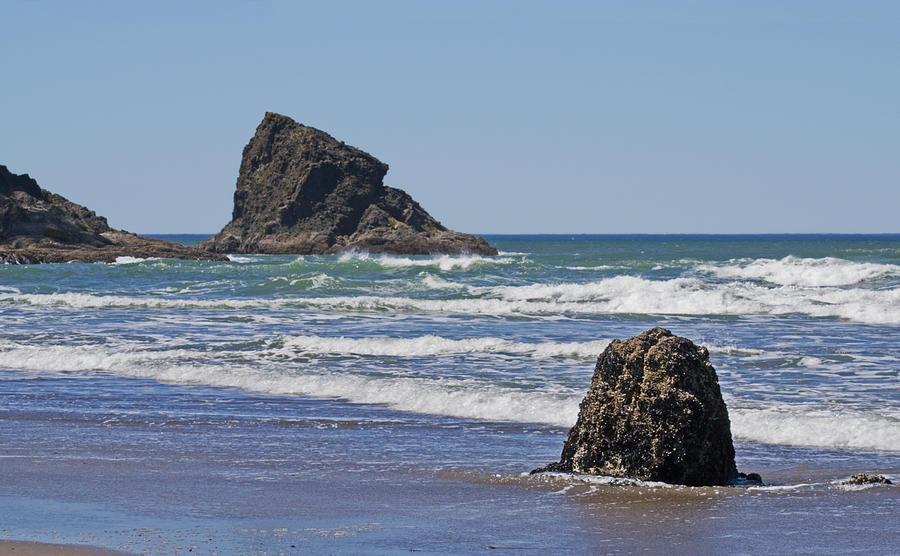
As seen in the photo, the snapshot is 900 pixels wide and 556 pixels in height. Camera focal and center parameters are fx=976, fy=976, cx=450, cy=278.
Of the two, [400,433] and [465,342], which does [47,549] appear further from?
[465,342]

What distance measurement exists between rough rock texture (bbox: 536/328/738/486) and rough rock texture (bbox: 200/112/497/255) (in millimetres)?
71689

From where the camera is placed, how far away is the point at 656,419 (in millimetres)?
5945

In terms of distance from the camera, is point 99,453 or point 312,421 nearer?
point 99,453

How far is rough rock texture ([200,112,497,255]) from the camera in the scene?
83.2 meters

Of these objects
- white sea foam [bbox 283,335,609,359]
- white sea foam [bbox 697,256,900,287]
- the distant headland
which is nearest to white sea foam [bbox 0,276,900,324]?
white sea foam [bbox 283,335,609,359]

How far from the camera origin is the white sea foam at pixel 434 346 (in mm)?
13484

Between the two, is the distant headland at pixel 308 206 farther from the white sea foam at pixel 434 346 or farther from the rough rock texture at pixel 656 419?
the rough rock texture at pixel 656 419

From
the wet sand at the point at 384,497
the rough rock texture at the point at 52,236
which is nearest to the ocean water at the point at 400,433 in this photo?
the wet sand at the point at 384,497

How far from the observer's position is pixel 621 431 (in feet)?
19.9

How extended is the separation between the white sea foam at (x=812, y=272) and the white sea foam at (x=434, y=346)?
2263cm

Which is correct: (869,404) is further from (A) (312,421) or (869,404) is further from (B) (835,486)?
(A) (312,421)

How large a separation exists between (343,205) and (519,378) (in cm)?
7758

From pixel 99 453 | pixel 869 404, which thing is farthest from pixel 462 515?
pixel 869 404

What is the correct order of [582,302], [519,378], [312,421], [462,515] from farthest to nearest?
1. [582,302]
2. [519,378]
3. [312,421]
4. [462,515]
